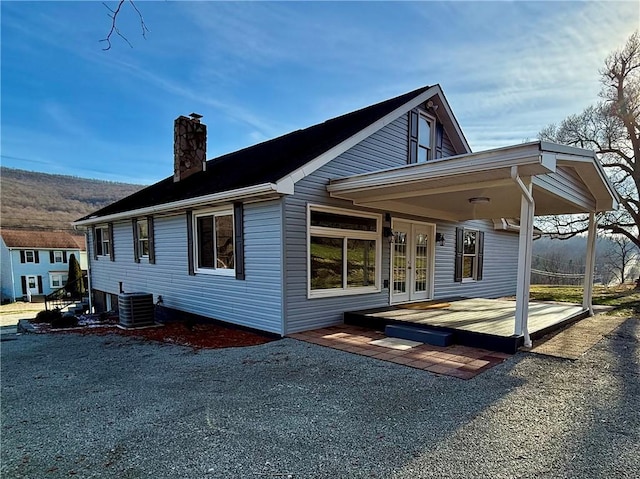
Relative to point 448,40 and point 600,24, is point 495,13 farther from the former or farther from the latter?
point 600,24

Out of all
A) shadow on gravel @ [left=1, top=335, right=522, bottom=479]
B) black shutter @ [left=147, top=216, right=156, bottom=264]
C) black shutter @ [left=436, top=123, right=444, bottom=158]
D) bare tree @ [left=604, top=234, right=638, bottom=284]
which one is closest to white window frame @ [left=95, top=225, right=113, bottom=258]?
black shutter @ [left=147, top=216, right=156, bottom=264]

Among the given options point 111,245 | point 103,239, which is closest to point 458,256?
point 111,245

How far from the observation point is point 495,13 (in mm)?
4938

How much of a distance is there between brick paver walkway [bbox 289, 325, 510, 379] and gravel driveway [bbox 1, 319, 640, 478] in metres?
0.21

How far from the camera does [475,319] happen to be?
612 cm

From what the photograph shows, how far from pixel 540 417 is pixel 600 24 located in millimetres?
5777

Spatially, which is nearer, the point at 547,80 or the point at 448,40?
the point at 448,40

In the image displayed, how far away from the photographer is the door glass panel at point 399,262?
7812 millimetres

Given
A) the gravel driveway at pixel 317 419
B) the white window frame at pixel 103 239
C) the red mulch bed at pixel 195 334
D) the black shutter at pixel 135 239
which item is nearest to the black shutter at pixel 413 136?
the gravel driveway at pixel 317 419

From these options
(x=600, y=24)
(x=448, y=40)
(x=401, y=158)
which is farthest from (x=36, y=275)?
(x=600, y=24)

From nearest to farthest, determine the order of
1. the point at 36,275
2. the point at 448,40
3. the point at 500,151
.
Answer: the point at 500,151 → the point at 448,40 → the point at 36,275

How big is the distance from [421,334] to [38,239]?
37.7 m

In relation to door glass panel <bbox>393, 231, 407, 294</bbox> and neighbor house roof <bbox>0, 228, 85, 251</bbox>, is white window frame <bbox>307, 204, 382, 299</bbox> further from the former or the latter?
neighbor house roof <bbox>0, 228, 85, 251</bbox>

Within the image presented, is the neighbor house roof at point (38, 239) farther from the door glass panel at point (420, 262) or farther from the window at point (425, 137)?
the window at point (425, 137)
